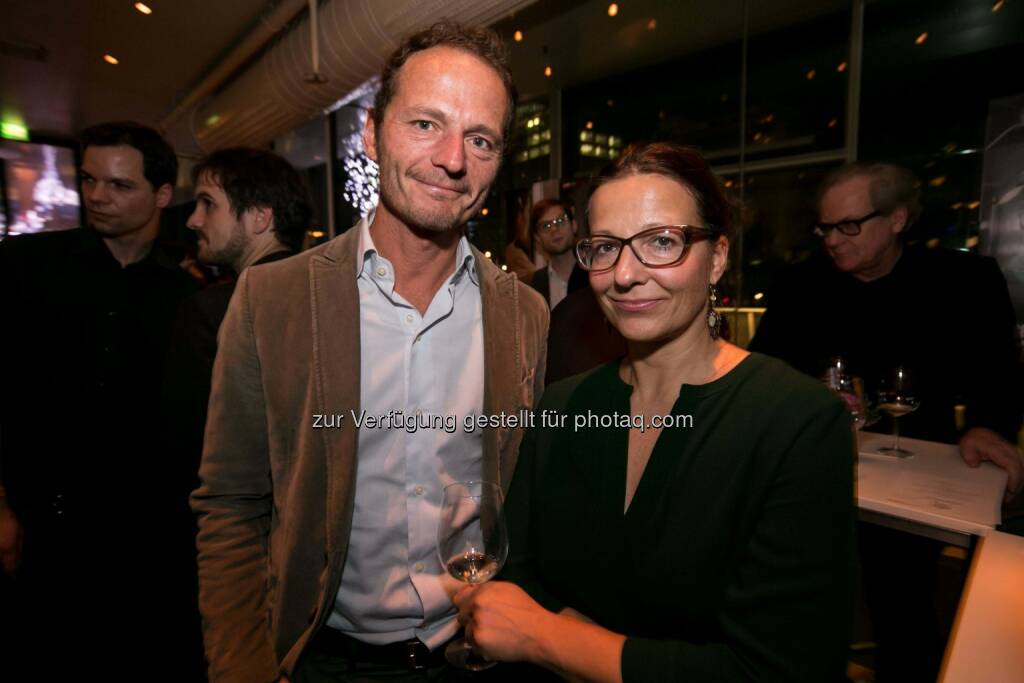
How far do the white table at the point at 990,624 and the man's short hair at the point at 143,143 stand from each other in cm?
341

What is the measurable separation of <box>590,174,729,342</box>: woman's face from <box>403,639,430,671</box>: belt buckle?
93cm

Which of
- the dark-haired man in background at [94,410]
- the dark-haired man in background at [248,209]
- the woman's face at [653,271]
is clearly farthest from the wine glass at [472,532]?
the dark-haired man in background at [94,410]

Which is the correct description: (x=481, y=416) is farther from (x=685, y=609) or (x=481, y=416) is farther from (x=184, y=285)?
(x=184, y=285)

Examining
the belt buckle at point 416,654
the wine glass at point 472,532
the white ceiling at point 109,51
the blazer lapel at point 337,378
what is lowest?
the belt buckle at point 416,654

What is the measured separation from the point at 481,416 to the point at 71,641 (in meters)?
2.76

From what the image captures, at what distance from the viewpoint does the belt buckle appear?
53.6 inches

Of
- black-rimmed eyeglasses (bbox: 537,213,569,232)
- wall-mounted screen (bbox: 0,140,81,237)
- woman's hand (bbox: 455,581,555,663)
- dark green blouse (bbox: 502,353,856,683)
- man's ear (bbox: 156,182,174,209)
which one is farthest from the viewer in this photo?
wall-mounted screen (bbox: 0,140,81,237)

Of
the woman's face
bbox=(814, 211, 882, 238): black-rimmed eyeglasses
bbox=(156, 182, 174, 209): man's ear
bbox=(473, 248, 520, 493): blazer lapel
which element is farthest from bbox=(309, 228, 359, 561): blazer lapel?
bbox=(814, 211, 882, 238): black-rimmed eyeglasses

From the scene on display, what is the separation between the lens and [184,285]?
2.75 m

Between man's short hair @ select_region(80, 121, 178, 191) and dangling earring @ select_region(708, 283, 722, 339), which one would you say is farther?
man's short hair @ select_region(80, 121, 178, 191)

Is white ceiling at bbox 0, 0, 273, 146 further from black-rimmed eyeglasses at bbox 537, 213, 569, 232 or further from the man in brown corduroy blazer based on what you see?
the man in brown corduroy blazer

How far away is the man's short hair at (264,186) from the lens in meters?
2.32

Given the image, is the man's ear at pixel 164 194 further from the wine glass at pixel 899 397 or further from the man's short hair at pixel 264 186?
the wine glass at pixel 899 397

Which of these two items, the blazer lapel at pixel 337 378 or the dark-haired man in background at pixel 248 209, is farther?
the dark-haired man in background at pixel 248 209
